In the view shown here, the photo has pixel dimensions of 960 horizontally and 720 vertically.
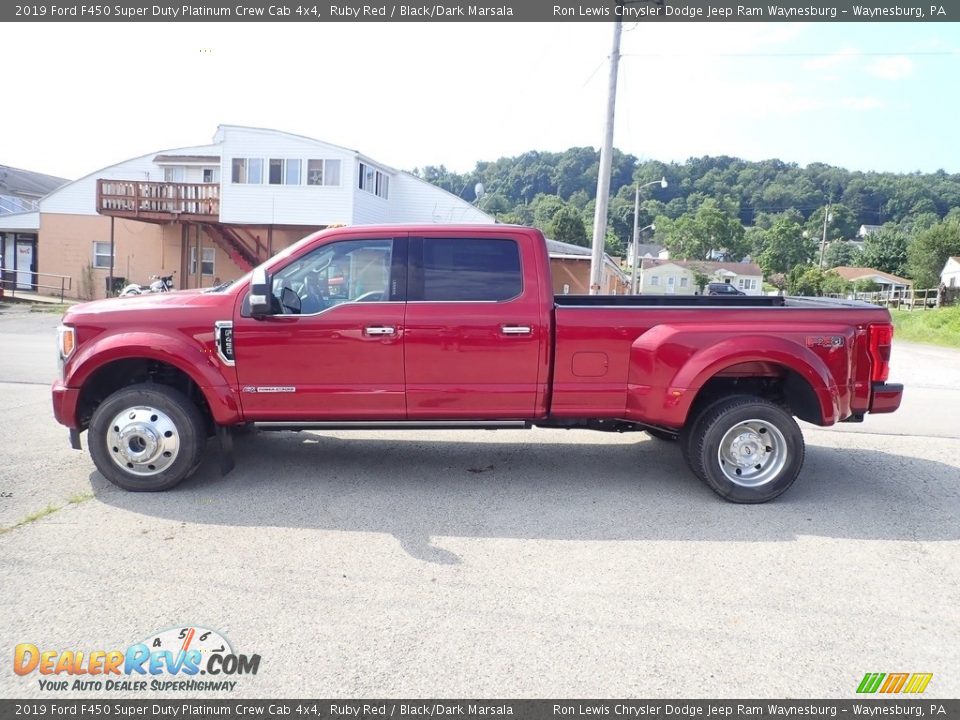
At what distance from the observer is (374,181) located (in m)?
31.0

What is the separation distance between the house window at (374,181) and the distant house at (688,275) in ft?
183

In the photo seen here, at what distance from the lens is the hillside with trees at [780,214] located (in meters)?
63.6

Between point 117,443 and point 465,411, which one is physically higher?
point 465,411

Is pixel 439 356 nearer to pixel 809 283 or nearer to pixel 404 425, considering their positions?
pixel 404 425

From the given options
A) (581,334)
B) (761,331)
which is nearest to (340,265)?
(581,334)

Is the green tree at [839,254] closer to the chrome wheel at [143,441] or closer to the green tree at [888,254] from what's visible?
the green tree at [888,254]

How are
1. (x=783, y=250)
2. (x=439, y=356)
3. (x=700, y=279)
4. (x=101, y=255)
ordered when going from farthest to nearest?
1. (x=783, y=250)
2. (x=700, y=279)
3. (x=101, y=255)
4. (x=439, y=356)

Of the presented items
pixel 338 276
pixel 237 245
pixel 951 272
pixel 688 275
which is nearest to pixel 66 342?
pixel 338 276

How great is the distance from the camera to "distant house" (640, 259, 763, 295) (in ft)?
286

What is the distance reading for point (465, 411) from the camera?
18.0 feet

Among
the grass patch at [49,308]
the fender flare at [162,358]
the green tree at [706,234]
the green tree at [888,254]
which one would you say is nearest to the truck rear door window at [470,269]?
the fender flare at [162,358]

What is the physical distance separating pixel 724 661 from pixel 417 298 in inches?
126

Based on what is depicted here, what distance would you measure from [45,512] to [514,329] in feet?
11.4
